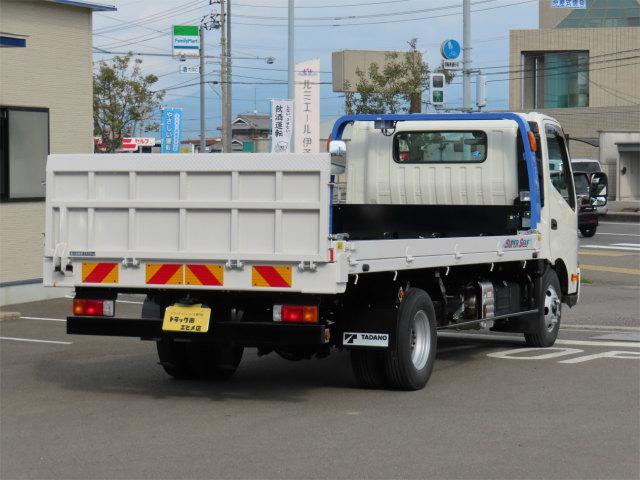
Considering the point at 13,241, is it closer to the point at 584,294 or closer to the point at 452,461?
the point at 584,294

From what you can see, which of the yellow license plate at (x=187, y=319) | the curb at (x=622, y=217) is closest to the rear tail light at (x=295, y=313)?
the yellow license plate at (x=187, y=319)

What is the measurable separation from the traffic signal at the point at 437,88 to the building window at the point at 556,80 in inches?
1373

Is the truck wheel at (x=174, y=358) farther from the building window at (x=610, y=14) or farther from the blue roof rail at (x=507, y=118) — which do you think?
the building window at (x=610, y=14)

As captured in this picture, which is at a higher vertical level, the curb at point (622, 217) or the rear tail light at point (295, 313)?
the curb at point (622, 217)

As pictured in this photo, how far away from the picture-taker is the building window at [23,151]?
18266mm

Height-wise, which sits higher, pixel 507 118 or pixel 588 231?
pixel 507 118

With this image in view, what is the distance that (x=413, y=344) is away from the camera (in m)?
10.5

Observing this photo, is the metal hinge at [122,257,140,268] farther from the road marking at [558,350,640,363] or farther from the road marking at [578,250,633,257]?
the road marking at [578,250,633,257]

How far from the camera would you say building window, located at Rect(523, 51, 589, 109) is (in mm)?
68250

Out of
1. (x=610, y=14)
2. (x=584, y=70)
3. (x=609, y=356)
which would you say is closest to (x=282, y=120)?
(x=609, y=356)

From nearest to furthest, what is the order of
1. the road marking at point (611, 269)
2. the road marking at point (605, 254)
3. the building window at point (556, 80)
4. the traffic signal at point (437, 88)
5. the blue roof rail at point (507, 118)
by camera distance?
the blue roof rail at point (507, 118) < the road marking at point (611, 269) < the road marking at point (605, 254) < the traffic signal at point (437, 88) < the building window at point (556, 80)

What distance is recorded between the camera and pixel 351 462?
755 centimetres

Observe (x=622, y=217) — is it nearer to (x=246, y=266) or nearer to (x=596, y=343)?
(x=596, y=343)

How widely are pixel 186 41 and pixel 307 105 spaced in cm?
2591
